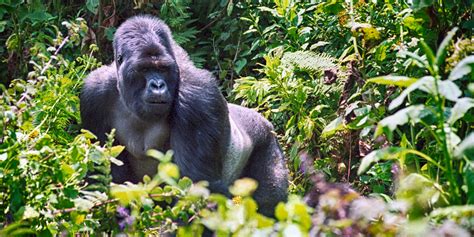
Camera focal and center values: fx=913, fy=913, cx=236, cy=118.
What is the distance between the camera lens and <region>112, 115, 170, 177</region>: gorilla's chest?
3.73 meters

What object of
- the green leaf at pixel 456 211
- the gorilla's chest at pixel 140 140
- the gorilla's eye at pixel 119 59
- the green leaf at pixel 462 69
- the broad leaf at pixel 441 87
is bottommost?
the gorilla's chest at pixel 140 140

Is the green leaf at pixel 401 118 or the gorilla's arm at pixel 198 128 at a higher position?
the green leaf at pixel 401 118

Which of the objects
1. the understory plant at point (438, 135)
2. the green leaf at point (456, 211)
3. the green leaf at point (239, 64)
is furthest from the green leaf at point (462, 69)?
the green leaf at point (239, 64)

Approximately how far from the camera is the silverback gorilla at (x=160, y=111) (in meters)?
3.55

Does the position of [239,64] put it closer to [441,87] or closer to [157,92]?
[157,92]

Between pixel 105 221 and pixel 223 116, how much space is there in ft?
5.46

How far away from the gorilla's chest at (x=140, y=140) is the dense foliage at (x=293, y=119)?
0.19m

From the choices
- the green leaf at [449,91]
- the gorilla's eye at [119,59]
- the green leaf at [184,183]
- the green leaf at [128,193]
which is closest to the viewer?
the green leaf at [449,91]

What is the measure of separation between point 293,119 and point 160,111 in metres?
0.90

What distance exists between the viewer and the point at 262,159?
4.17 metres

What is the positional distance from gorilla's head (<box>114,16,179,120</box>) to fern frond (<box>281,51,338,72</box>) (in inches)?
29.5

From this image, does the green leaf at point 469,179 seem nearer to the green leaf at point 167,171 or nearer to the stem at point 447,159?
the stem at point 447,159

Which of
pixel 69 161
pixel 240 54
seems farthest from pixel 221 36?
pixel 69 161

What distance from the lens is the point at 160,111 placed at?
3.57 m
